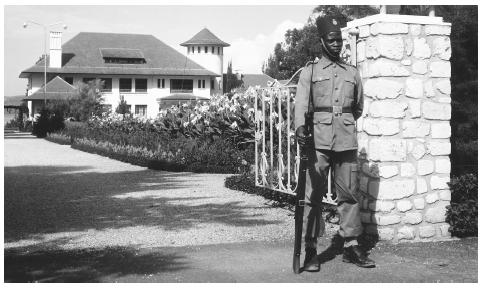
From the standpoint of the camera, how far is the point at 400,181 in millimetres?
6012

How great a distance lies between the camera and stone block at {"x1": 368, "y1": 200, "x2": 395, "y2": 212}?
19.5ft

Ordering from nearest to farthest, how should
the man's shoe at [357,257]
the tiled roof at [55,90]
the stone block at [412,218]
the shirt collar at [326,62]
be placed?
the man's shoe at [357,257] → the shirt collar at [326,62] → the stone block at [412,218] → the tiled roof at [55,90]

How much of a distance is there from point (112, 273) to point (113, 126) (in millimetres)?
23153

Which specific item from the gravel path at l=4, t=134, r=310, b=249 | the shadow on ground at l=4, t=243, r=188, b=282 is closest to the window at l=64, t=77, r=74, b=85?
the gravel path at l=4, t=134, r=310, b=249

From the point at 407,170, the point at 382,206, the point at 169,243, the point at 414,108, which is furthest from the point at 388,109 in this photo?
the point at 169,243

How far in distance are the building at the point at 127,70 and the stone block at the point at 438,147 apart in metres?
50.4

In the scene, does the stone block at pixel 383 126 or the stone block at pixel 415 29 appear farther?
the stone block at pixel 415 29

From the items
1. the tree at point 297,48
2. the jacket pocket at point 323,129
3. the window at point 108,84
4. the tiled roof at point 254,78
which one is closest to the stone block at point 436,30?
the jacket pocket at point 323,129

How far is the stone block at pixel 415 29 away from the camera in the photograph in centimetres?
607

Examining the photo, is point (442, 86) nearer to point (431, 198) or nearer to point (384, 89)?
point (384, 89)

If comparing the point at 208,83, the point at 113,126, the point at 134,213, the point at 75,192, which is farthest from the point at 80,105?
the point at 134,213

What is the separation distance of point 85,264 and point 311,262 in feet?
6.21

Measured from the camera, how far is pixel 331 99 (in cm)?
518

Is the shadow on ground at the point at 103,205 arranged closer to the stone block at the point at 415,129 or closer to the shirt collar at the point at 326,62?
the stone block at the point at 415,129
